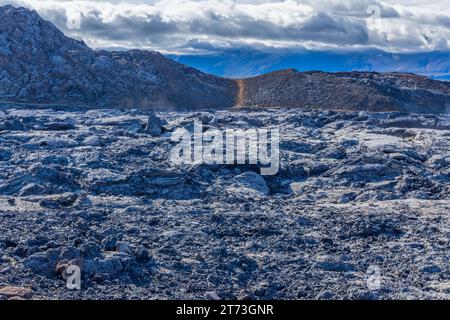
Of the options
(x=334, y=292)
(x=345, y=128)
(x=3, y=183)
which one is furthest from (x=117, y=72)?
(x=334, y=292)

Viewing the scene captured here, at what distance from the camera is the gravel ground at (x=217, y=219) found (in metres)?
9.80

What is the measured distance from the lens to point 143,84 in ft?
129

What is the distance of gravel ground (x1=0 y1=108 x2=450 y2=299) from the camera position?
32.2ft
